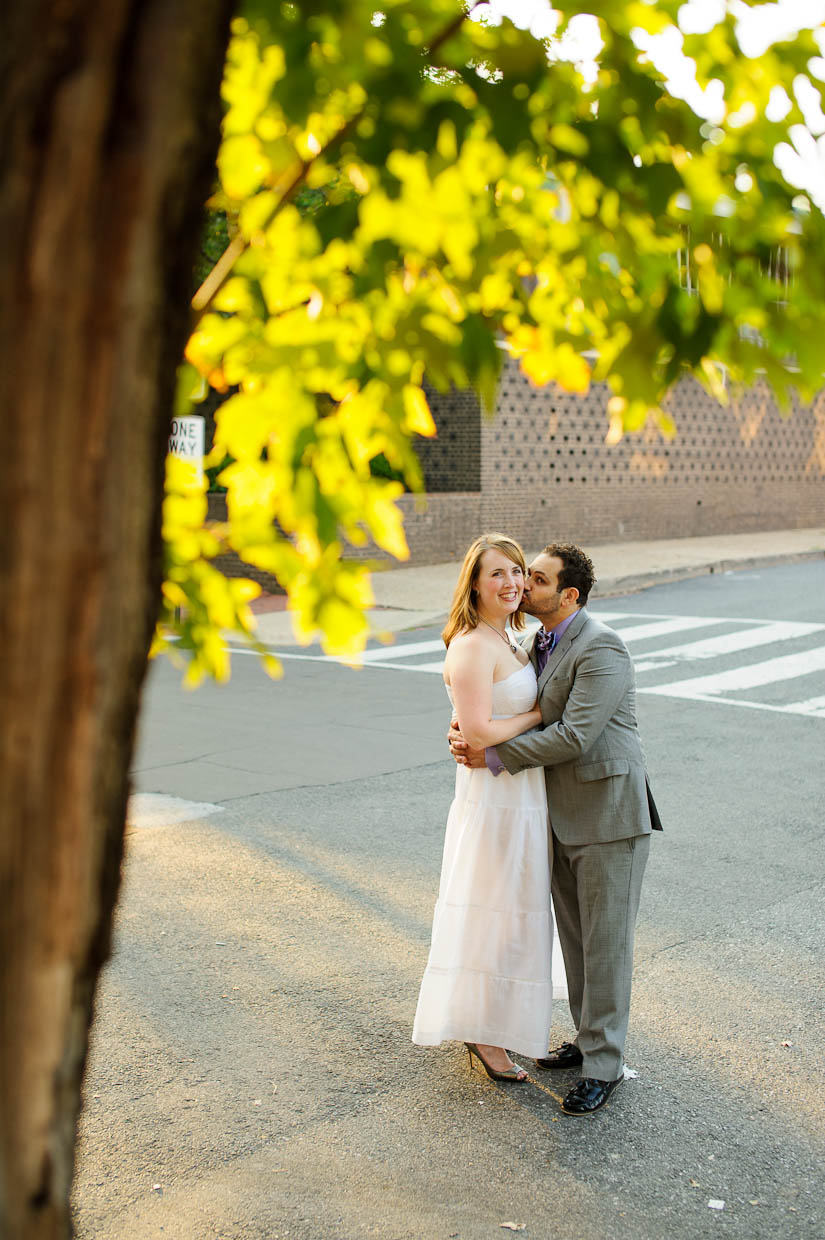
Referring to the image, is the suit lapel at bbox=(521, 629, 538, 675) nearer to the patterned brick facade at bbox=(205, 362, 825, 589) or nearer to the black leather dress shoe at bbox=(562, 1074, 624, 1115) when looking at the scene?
the black leather dress shoe at bbox=(562, 1074, 624, 1115)

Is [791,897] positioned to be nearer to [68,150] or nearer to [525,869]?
[525,869]

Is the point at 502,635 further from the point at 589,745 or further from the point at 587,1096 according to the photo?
the point at 587,1096

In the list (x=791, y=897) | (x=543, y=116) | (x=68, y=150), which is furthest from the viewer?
(x=791, y=897)

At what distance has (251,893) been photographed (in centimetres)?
678

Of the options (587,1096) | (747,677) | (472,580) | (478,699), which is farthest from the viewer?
(747,677)

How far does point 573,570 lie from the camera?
481 centimetres

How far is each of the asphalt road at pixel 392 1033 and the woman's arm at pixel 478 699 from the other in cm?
129

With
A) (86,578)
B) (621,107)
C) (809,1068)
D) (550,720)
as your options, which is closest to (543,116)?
(621,107)

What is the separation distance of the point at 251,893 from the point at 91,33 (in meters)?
5.70

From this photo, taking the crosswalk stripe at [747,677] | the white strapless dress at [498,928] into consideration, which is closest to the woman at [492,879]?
the white strapless dress at [498,928]

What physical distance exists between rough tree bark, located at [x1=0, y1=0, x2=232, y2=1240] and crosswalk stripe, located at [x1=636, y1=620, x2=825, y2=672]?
12.2 m

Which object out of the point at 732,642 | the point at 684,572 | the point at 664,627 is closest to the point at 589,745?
the point at 732,642

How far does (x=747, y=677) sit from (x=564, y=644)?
8744mm

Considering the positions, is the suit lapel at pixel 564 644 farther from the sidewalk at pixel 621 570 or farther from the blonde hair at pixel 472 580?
the sidewalk at pixel 621 570
